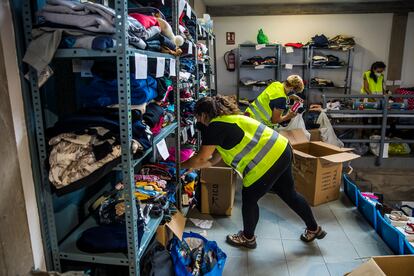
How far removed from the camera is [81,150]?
52.0 inches

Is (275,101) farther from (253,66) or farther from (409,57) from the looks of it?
(409,57)

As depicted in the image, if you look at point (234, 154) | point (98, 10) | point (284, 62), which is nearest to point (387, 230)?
point (234, 154)

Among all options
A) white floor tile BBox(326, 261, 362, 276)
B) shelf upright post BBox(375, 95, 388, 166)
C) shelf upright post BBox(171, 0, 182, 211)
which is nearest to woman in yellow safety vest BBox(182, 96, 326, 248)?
shelf upright post BBox(171, 0, 182, 211)

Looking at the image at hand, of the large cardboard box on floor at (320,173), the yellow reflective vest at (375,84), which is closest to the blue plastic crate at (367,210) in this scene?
the large cardboard box on floor at (320,173)

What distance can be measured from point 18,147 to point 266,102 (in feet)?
8.52

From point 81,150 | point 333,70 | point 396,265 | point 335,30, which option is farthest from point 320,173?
point 335,30

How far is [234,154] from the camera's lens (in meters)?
2.29

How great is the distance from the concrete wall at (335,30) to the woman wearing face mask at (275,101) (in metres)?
3.83

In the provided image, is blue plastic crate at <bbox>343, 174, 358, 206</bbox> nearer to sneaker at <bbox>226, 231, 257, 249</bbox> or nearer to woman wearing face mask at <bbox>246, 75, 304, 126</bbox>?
woman wearing face mask at <bbox>246, 75, 304, 126</bbox>

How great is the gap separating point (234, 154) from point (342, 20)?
5.72 metres

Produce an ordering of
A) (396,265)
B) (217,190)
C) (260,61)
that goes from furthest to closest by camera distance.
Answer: (260,61), (217,190), (396,265)

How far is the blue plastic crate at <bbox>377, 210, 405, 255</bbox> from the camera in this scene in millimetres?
2401

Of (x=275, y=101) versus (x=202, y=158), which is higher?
(x=275, y=101)

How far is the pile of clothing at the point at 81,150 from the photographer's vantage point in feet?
4.33
